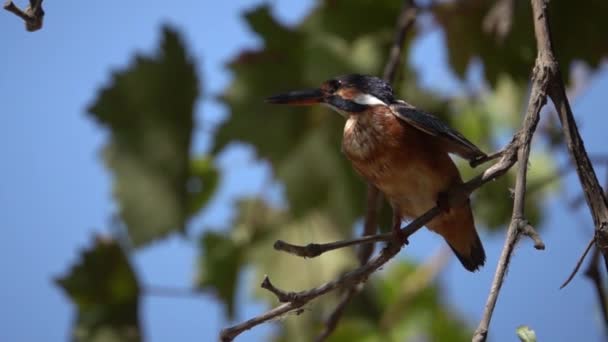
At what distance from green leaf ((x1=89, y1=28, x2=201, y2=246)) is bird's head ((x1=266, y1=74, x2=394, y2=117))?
103 cm

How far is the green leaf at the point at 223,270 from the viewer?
319cm

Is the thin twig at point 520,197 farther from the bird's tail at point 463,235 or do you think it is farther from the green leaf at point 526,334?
the bird's tail at point 463,235

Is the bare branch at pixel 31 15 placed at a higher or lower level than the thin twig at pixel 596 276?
higher

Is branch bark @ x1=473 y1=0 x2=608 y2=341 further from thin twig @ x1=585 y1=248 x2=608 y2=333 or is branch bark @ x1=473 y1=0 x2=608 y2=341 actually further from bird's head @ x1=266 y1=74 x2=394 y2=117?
bird's head @ x1=266 y1=74 x2=394 y2=117

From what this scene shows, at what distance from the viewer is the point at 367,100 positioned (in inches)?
75.6

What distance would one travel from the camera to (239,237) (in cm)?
334

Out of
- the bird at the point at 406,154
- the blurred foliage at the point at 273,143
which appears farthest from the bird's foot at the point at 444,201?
the blurred foliage at the point at 273,143

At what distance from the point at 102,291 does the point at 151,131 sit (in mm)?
573

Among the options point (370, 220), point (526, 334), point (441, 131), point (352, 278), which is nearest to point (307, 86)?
point (370, 220)

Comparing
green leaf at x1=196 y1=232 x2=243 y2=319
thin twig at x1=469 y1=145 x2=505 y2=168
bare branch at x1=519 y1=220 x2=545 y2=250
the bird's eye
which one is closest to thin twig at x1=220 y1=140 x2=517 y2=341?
thin twig at x1=469 y1=145 x2=505 y2=168

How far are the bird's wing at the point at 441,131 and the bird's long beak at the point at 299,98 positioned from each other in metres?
0.22

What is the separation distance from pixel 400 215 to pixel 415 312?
2.12 meters

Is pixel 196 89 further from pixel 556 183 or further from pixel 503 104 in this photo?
pixel 556 183

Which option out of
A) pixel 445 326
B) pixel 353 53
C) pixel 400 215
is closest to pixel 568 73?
pixel 353 53
